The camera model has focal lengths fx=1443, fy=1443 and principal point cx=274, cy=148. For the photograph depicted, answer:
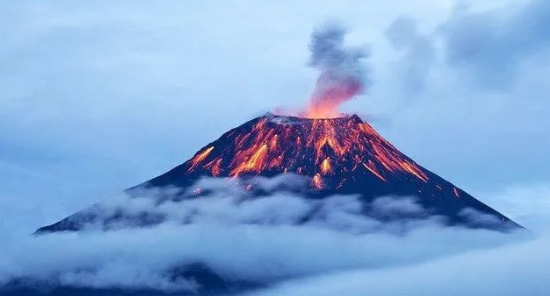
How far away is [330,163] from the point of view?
378 feet

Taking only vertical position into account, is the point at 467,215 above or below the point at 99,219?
below

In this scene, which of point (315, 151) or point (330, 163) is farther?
point (330, 163)

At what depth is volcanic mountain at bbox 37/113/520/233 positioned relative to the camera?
112438mm

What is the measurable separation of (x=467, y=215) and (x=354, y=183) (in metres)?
11.4

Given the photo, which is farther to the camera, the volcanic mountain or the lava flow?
the volcanic mountain

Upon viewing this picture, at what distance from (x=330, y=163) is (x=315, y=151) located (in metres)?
2.50

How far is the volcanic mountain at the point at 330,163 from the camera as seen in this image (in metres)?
112

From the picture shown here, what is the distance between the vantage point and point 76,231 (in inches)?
5438

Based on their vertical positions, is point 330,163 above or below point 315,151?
below

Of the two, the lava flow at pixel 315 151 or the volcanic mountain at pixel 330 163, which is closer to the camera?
the lava flow at pixel 315 151

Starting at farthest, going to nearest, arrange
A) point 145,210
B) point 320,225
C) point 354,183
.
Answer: point 145,210, point 320,225, point 354,183

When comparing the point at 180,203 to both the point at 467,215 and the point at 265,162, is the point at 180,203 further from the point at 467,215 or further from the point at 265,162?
the point at 467,215

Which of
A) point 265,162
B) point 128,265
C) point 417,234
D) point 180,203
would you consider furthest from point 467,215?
point 128,265

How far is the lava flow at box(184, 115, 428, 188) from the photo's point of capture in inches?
4419
